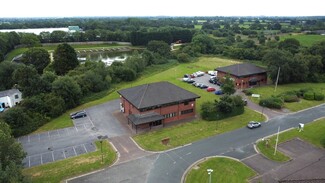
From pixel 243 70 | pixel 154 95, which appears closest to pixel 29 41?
pixel 154 95

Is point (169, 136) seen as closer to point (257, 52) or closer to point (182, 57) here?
point (182, 57)

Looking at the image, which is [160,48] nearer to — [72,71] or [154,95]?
[72,71]

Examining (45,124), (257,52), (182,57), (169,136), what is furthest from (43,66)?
(257,52)

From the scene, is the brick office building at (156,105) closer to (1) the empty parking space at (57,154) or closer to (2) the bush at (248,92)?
(1) the empty parking space at (57,154)

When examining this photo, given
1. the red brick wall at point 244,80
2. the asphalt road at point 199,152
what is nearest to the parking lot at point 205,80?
the red brick wall at point 244,80

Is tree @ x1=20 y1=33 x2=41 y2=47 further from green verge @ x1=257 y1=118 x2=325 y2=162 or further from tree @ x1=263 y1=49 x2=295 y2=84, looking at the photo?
green verge @ x1=257 y1=118 x2=325 y2=162

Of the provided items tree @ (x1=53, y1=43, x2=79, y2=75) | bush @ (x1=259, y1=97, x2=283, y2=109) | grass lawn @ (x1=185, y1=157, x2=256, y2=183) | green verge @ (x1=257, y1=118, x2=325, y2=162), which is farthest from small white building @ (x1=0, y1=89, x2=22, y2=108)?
bush @ (x1=259, y1=97, x2=283, y2=109)
